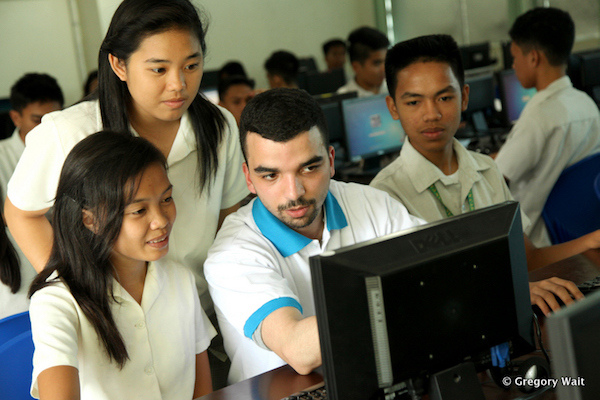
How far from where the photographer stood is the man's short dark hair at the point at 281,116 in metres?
1.35

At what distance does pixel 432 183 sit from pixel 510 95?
3134mm

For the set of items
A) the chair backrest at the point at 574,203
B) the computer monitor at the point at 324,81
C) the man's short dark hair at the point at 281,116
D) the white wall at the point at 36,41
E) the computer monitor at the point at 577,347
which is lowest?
the chair backrest at the point at 574,203

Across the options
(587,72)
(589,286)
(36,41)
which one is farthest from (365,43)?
(36,41)

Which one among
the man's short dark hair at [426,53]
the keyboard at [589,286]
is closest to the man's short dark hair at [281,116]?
the man's short dark hair at [426,53]

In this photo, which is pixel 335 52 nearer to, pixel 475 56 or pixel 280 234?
pixel 475 56

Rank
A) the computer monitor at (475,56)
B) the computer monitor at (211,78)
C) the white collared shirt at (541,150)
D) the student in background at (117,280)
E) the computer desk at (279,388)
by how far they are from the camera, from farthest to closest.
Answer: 1. the computer monitor at (211,78)
2. the computer monitor at (475,56)
3. the white collared shirt at (541,150)
4. the student in background at (117,280)
5. the computer desk at (279,388)

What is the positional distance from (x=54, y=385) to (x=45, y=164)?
0.56 metres

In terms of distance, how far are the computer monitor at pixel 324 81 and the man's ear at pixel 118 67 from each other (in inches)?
186

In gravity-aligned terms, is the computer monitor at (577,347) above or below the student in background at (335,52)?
below

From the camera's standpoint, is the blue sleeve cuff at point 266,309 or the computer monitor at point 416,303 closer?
the computer monitor at point 416,303

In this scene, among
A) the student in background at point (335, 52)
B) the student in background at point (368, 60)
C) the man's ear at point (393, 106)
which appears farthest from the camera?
the student in background at point (335, 52)

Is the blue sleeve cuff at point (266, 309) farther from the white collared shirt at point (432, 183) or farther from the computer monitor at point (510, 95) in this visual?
the computer monitor at point (510, 95)

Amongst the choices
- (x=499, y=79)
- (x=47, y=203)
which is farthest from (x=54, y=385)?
(x=499, y=79)

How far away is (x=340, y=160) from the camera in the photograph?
430 cm
